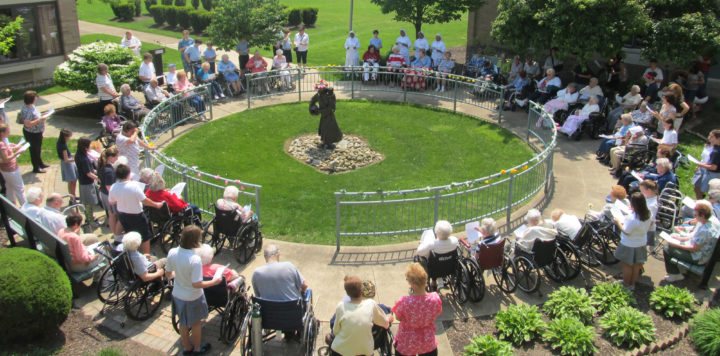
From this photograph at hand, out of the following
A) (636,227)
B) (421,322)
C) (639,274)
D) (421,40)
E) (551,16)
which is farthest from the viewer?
(421,40)

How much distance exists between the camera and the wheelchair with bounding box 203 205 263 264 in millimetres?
9703

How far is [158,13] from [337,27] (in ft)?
38.7

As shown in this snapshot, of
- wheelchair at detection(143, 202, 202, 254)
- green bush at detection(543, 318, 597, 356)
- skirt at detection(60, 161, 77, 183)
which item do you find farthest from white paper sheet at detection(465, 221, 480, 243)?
skirt at detection(60, 161, 77, 183)

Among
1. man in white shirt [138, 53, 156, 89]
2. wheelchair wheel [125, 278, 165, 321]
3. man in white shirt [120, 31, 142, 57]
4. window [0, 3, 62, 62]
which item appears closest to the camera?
wheelchair wheel [125, 278, 165, 321]

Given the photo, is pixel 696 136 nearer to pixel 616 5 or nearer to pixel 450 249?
pixel 616 5

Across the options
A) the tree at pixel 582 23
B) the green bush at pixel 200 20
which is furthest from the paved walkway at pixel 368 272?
the green bush at pixel 200 20

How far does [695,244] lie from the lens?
909 cm

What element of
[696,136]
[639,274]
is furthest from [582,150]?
[639,274]

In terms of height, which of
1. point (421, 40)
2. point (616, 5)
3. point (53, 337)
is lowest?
point (53, 337)

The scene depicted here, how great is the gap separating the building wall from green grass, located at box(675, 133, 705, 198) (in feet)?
64.9

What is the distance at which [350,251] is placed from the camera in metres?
10.5

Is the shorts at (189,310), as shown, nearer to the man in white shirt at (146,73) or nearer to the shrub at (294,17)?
the man in white shirt at (146,73)

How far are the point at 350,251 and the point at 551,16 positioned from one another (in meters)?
9.85

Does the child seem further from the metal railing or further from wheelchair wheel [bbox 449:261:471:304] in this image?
wheelchair wheel [bbox 449:261:471:304]
